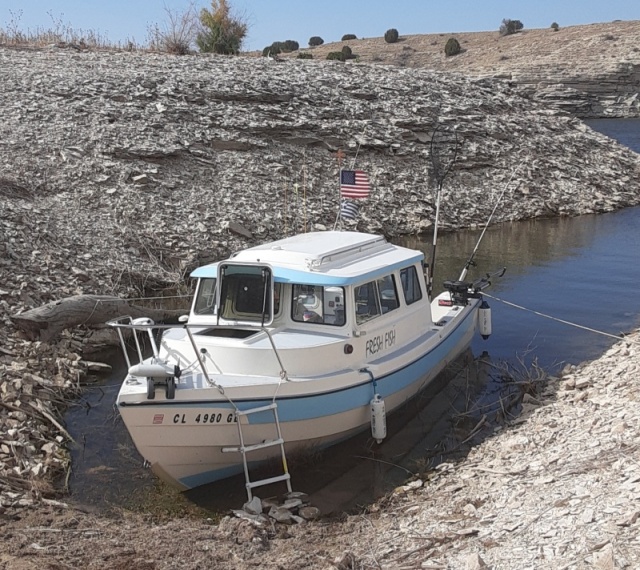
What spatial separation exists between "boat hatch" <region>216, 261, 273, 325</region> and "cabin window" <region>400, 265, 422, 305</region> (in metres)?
2.51

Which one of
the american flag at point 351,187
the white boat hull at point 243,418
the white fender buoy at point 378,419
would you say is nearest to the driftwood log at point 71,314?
the american flag at point 351,187

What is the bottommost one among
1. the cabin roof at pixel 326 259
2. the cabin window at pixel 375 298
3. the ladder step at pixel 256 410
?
the ladder step at pixel 256 410

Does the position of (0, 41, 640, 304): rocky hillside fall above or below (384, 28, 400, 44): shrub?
below

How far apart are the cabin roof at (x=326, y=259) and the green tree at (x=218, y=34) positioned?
26245 millimetres

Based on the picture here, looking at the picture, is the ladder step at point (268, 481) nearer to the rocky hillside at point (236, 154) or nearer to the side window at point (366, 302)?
the side window at point (366, 302)

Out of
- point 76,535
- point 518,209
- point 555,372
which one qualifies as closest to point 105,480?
point 76,535

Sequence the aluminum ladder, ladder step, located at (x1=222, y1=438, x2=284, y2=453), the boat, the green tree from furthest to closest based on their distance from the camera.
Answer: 1. the green tree
2. ladder step, located at (x1=222, y1=438, x2=284, y2=453)
3. the aluminum ladder
4. the boat

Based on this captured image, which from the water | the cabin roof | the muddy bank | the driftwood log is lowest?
the water

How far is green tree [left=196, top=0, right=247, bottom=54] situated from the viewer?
3628 centimetres

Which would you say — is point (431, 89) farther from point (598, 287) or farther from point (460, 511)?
point (460, 511)

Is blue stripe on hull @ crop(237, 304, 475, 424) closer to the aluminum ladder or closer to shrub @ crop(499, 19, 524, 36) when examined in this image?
the aluminum ladder

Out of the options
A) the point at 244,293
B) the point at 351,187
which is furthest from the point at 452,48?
the point at 244,293

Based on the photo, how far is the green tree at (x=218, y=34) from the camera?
36.3 m

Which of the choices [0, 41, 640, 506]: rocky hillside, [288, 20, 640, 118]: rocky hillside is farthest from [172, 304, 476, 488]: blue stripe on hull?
[288, 20, 640, 118]: rocky hillside
